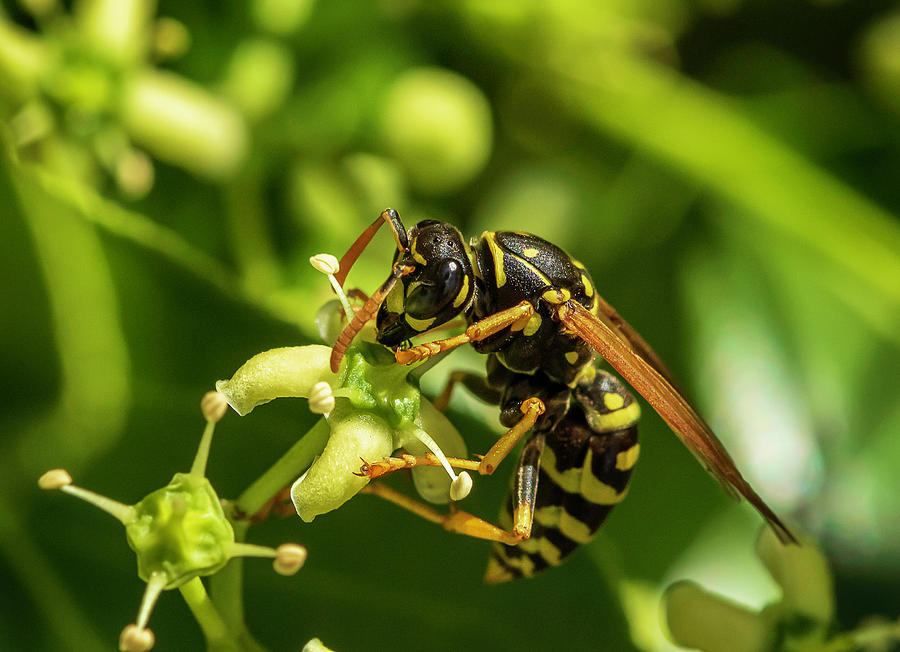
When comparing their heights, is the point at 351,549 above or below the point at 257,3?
below

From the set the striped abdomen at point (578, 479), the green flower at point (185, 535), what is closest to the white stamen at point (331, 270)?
the green flower at point (185, 535)

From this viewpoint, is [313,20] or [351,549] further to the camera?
[313,20]

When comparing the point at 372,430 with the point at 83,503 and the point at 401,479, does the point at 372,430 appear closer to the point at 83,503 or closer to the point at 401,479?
the point at 401,479

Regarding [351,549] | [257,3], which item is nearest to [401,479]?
[351,549]

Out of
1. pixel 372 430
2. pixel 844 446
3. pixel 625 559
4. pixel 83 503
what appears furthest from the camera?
pixel 844 446

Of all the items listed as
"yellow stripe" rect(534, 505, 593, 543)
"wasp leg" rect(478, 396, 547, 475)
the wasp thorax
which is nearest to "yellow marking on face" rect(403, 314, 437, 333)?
the wasp thorax

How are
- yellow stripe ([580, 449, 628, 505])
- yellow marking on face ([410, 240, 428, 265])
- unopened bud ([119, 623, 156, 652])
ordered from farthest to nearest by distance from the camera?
yellow stripe ([580, 449, 628, 505]), yellow marking on face ([410, 240, 428, 265]), unopened bud ([119, 623, 156, 652])

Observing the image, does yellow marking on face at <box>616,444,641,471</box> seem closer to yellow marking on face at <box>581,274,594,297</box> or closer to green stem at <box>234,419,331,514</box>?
yellow marking on face at <box>581,274,594,297</box>

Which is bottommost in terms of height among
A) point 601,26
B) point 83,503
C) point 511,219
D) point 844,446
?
point 83,503
